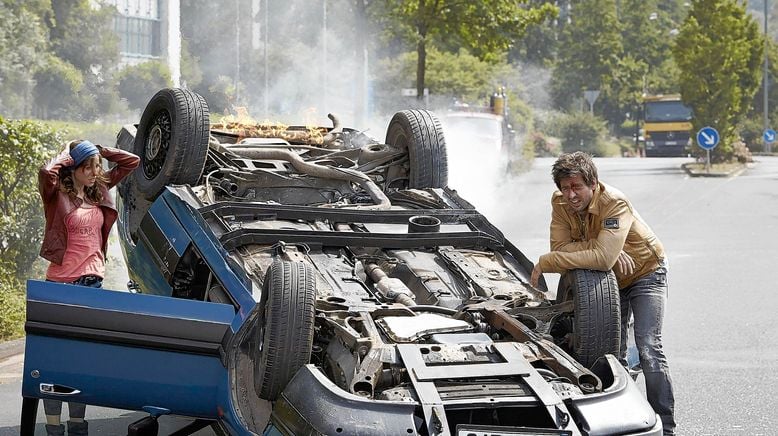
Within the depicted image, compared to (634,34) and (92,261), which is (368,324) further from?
(634,34)

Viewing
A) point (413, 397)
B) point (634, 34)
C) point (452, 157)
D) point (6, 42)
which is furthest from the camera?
point (634, 34)

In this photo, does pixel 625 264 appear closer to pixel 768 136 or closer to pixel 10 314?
pixel 10 314

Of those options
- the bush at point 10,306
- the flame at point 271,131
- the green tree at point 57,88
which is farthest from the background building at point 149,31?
the flame at point 271,131

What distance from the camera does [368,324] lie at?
19.9 feet

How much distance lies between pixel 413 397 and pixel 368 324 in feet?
2.51

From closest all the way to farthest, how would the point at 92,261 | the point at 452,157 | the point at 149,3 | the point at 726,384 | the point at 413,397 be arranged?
the point at 413,397 → the point at 92,261 → the point at 726,384 → the point at 149,3 → the point at 452,157

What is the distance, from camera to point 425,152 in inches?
360

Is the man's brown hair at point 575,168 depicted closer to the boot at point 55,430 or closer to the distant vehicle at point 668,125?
the boot at point 55,430

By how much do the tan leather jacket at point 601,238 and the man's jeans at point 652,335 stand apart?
0.24 ft

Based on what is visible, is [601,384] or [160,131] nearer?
[601,384]

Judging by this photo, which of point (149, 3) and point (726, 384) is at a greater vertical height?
point (149, 3)

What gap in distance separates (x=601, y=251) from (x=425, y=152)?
295 centimetres

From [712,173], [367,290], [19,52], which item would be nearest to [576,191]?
[367,290]

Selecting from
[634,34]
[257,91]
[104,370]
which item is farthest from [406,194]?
[634,34]
